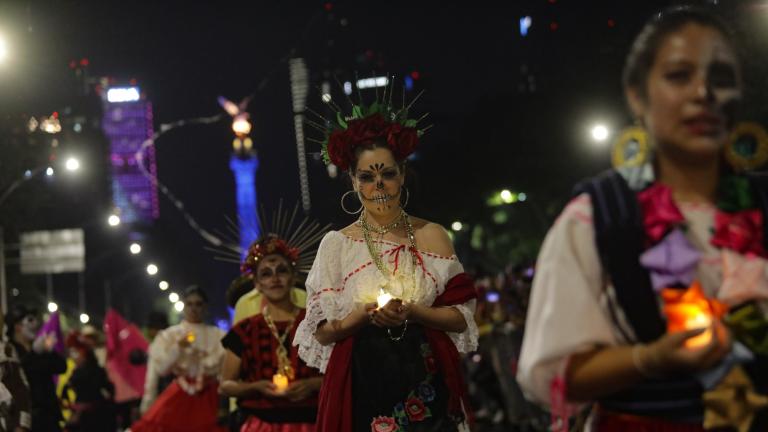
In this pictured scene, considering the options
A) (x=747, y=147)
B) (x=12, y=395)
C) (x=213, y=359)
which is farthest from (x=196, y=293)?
(x=747, y=147)

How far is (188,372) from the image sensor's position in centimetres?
1380

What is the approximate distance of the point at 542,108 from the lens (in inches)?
1961

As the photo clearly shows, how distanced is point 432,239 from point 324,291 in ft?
2.40

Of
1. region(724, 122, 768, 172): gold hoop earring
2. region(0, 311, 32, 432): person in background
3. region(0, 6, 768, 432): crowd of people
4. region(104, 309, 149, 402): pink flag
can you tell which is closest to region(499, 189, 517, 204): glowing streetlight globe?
region(104, 309, 149, 402): pink flag

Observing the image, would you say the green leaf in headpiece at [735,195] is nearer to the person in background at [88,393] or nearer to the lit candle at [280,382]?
the lit candle at [280,382]

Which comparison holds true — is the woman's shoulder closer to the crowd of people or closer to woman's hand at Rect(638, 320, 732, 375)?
the crowd of people

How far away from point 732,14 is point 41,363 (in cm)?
1169

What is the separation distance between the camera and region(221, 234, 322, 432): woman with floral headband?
9.08 meters

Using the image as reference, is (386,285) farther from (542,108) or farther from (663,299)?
(542,108)

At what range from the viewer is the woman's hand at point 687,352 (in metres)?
3.21

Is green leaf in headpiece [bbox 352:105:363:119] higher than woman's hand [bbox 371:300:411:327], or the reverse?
green leaf in headpiece [bbox 352:105:363:119]

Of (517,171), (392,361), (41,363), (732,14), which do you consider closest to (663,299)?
(392,361)

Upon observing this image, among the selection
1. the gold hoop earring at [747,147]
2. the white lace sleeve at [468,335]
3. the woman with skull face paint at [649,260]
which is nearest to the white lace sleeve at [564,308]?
the woman with skull face paint at [649,260]

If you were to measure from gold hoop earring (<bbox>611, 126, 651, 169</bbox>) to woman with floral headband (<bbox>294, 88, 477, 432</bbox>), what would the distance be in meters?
2.64
